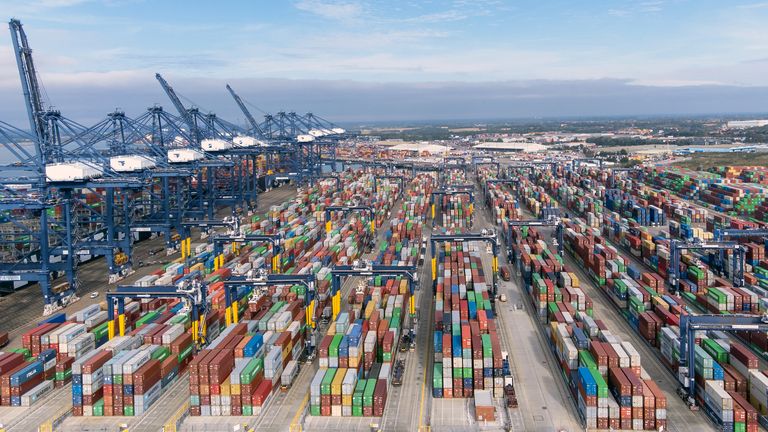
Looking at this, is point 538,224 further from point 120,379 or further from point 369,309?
point 120,379

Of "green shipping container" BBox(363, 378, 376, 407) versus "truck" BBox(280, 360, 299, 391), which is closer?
"green shipping container" BBox(363, 378, 376, 407)

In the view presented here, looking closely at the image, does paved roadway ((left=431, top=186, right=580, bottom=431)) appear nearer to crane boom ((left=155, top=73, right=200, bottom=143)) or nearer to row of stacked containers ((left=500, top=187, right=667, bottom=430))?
row of stacked containers ((left=500, top=187, right=667, bottom=430))

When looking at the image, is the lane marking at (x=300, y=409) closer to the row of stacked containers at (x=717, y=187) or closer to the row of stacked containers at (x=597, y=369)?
the row of stacked containers at (x=597, y=369)

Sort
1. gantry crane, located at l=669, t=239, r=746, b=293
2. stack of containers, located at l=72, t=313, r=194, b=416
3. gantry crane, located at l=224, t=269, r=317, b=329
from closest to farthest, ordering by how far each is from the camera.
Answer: stack of containers, located at l=72, t=313, r=194, b=416
gantry crane, located at l=224, t=269, r=317, b=329
gantry crane, located at l=669, t=239, r=746, b=293

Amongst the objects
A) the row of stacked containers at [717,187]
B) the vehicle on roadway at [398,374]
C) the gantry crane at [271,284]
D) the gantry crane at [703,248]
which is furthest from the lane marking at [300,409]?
the row of stacked containers at [717,187]

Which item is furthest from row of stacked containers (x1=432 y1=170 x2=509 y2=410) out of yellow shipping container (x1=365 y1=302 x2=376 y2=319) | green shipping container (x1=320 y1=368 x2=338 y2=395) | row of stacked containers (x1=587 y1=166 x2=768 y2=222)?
row of stacked containers (x1=587 y1=166 x2=768 y2=222)

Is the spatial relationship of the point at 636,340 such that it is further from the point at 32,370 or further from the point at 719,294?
the point at 32,370

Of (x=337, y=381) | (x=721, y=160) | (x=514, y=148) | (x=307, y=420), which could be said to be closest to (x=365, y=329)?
(x=337, y=381)
